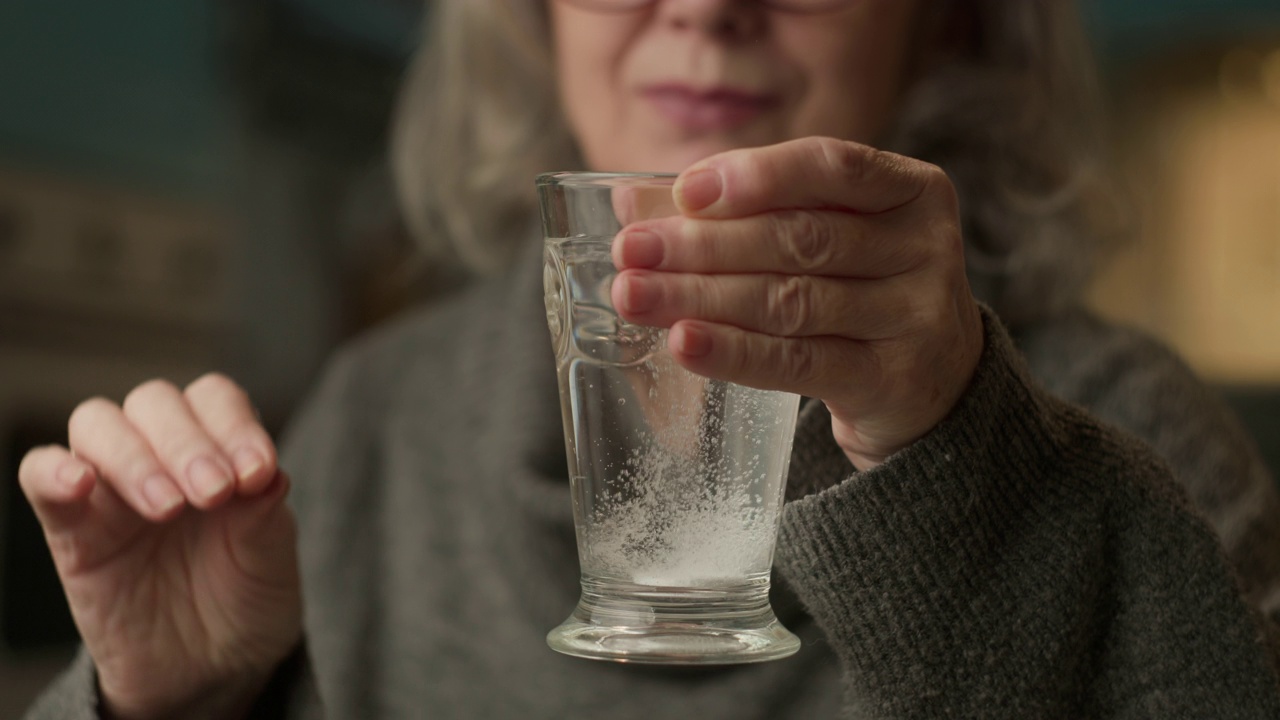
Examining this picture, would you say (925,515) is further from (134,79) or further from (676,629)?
(134,79)

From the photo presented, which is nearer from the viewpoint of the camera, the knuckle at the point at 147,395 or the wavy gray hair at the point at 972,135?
the knuckle at the point at 147,395

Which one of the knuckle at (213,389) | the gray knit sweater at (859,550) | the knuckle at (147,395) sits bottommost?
the gray knit sweater at (859,550)

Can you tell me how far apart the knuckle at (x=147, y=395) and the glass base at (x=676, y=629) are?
305mm

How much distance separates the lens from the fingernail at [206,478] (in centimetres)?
68

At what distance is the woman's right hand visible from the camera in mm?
706

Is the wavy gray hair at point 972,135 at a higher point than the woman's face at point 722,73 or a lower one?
lower

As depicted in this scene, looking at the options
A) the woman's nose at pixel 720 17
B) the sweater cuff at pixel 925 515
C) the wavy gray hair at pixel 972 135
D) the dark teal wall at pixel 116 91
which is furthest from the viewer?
the dark teal wall at pixel 116 91

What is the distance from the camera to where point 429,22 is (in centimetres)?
177

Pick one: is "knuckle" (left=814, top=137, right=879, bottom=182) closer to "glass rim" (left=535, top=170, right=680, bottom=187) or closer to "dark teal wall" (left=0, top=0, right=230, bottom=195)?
"glass rim" (left=535, top=170, right=680, bottom=187)

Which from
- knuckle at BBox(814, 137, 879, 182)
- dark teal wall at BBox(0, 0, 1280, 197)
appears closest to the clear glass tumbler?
knuckle at BBox(814, 137, 879, 182)

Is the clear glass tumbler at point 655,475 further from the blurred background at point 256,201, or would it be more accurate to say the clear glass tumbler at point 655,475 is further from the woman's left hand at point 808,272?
the blurred background at point 256,201

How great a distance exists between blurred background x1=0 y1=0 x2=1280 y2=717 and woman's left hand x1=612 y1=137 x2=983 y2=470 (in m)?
1.39

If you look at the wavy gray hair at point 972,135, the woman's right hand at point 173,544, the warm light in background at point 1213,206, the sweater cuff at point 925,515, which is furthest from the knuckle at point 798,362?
the warm light in background at point 1213,206

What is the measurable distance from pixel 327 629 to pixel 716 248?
91 cm
